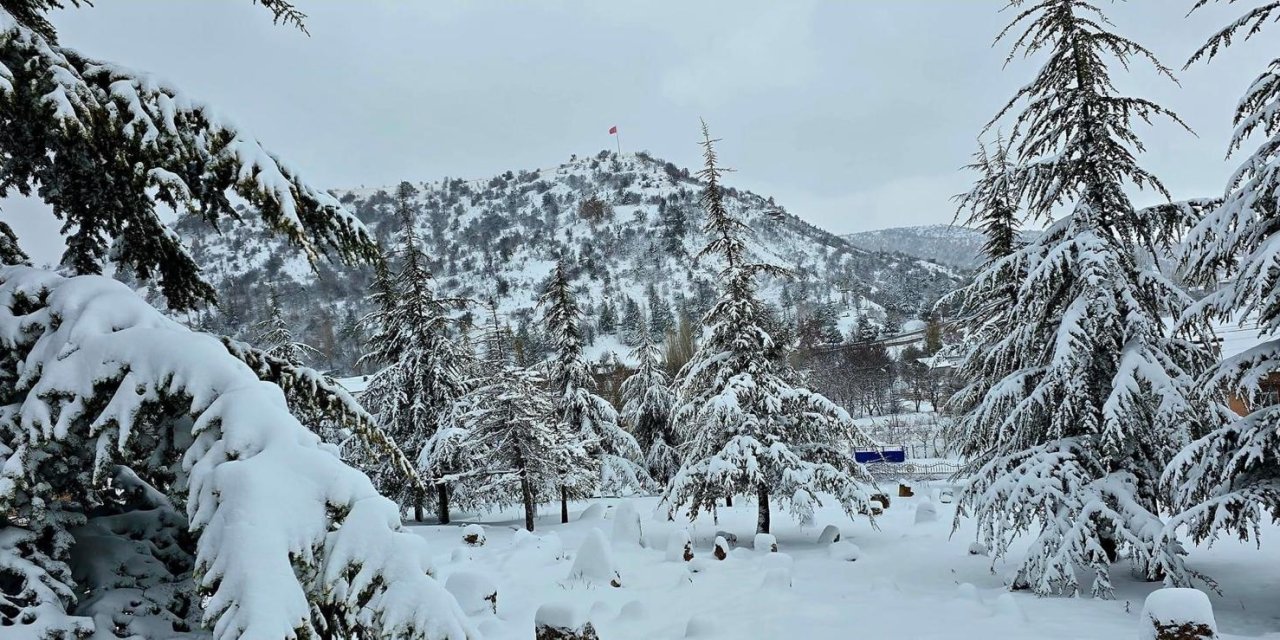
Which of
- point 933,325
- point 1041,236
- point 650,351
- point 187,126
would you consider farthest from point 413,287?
point 933,325

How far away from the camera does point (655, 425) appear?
A: 27.4 metres

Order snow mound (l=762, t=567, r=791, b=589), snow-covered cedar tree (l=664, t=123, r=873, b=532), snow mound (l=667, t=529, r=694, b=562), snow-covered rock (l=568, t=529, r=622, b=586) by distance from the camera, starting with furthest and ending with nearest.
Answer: snow-covered cedar tree (l=664, t=123, r=873, b=532) → snow mound (l=667, t=529, r=694, b=562) → snow-covered rock (l=568, t=529, r=622, b=586) → snow mound (l=762, t=567, r=791, b=589)

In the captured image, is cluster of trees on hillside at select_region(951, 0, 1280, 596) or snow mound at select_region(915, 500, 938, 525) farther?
snow mound at select_region(915, 500, 938, 525)

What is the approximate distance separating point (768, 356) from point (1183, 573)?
922 cm

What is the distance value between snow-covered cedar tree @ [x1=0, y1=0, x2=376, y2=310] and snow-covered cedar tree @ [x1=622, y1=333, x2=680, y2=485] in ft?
75.6

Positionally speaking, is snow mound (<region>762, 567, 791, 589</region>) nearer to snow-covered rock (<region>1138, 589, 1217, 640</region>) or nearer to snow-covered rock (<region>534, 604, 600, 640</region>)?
snow-covered rock (<region>534, 604, 600, 640</region>)

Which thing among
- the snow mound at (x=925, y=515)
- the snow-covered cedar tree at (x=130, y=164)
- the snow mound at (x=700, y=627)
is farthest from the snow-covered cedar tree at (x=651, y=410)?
the snow-covered cedar tree at (x=130, y=164)

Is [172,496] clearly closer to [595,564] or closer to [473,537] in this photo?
[595,564]

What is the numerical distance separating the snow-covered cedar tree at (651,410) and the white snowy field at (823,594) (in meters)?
9.77

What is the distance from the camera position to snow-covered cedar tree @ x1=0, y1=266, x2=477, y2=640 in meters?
1.78

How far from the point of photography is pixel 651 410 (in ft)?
88.7

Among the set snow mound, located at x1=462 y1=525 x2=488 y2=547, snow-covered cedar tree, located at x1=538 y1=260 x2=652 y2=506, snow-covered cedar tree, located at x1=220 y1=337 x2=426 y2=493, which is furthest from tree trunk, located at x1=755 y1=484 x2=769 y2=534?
snow-covered cedar tree, located at x1=220 y1=337 x2=426 y2=493

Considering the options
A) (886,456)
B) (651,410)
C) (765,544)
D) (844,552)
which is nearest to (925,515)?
(844,552)

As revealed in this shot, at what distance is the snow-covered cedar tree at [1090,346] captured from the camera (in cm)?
894
